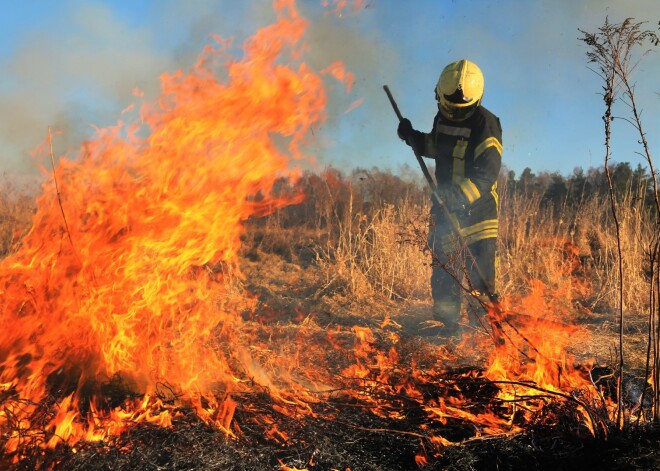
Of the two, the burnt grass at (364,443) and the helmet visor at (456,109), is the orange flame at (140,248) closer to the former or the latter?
the burnt grass at (364,443)

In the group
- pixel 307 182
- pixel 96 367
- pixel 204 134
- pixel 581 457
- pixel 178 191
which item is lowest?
pixel 581 457

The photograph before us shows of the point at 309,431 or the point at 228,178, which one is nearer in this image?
the point at 309,431

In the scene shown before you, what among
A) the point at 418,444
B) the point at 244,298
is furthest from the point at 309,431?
the point at 244,298

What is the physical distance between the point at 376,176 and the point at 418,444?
11614mm

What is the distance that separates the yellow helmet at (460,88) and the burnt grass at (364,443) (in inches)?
127

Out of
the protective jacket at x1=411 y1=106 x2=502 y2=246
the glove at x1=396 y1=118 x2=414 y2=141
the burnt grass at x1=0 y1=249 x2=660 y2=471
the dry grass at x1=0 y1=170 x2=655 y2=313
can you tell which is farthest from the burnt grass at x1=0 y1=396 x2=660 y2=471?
the glove at x1=396 y1=118 x2=414 y2=141

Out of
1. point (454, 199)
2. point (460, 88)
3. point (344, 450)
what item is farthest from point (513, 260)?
point (344, 450)

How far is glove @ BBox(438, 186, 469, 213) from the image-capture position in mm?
5258

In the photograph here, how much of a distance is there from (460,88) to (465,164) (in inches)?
33.7

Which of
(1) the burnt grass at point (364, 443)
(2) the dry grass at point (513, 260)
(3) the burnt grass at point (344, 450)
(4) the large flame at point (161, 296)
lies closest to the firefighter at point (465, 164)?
(2) the dry grass at point (513, 260)

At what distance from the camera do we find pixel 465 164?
5398mm

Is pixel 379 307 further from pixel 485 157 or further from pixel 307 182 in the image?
pixel 307 182

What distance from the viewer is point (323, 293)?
24.9ft

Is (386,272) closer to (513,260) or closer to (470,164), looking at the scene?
(513,260)
